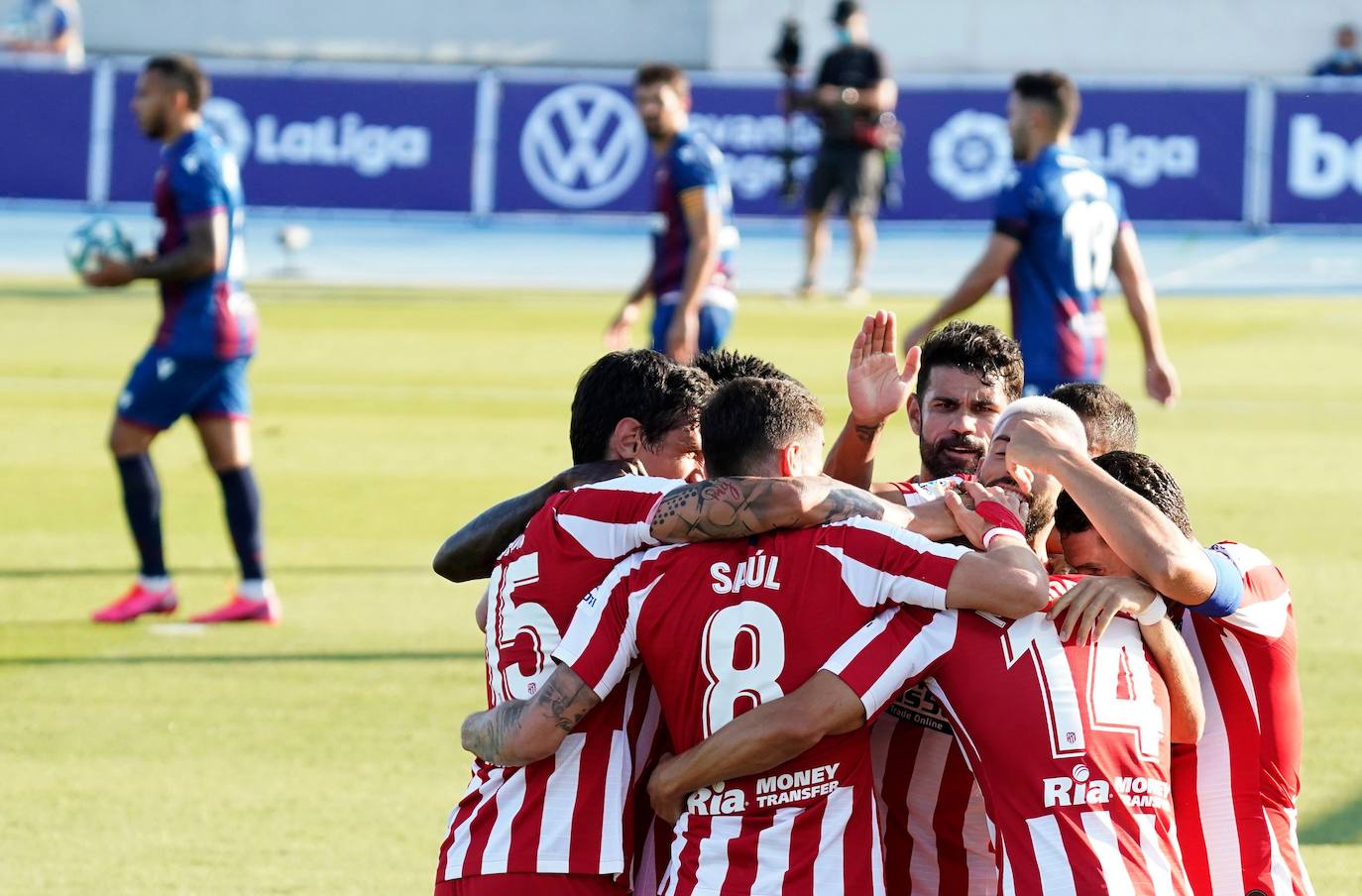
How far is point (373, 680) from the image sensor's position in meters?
7.70

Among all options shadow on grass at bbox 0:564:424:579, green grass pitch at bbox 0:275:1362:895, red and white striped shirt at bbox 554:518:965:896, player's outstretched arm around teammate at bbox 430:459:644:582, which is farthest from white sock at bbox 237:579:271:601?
red and white striped shirt at bbox 554:518:965:896

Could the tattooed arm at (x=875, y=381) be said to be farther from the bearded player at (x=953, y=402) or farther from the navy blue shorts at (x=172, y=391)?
the navy blue shorts at (x=172, y=391)

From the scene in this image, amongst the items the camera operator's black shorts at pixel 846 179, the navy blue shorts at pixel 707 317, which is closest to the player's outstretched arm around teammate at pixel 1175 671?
the navy blue shorts at pixel 707 317

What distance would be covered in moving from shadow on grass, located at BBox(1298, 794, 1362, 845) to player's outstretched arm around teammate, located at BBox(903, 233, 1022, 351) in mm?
2649

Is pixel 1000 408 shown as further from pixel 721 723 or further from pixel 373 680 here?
pixel 373 680

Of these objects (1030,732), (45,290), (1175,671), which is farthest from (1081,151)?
(1030,732)

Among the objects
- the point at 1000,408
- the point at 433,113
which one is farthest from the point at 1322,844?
the point at 433,113

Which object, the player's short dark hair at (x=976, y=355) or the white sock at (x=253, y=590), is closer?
the player's short dark hair at (x=976, y=355)

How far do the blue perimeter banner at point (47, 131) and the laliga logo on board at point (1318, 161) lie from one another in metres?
15.5

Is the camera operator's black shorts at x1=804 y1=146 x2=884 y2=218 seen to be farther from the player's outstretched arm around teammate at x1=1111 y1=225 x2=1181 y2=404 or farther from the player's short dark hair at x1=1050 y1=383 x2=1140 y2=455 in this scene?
the player's short dark hair at x1=1050 y1=383 x2=1140 y2=455

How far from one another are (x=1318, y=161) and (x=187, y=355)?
64.5 feet

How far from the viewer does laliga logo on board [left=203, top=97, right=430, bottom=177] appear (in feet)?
83.4

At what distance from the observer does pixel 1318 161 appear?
24891 millimetres

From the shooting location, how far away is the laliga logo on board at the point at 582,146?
2530 centimetres
